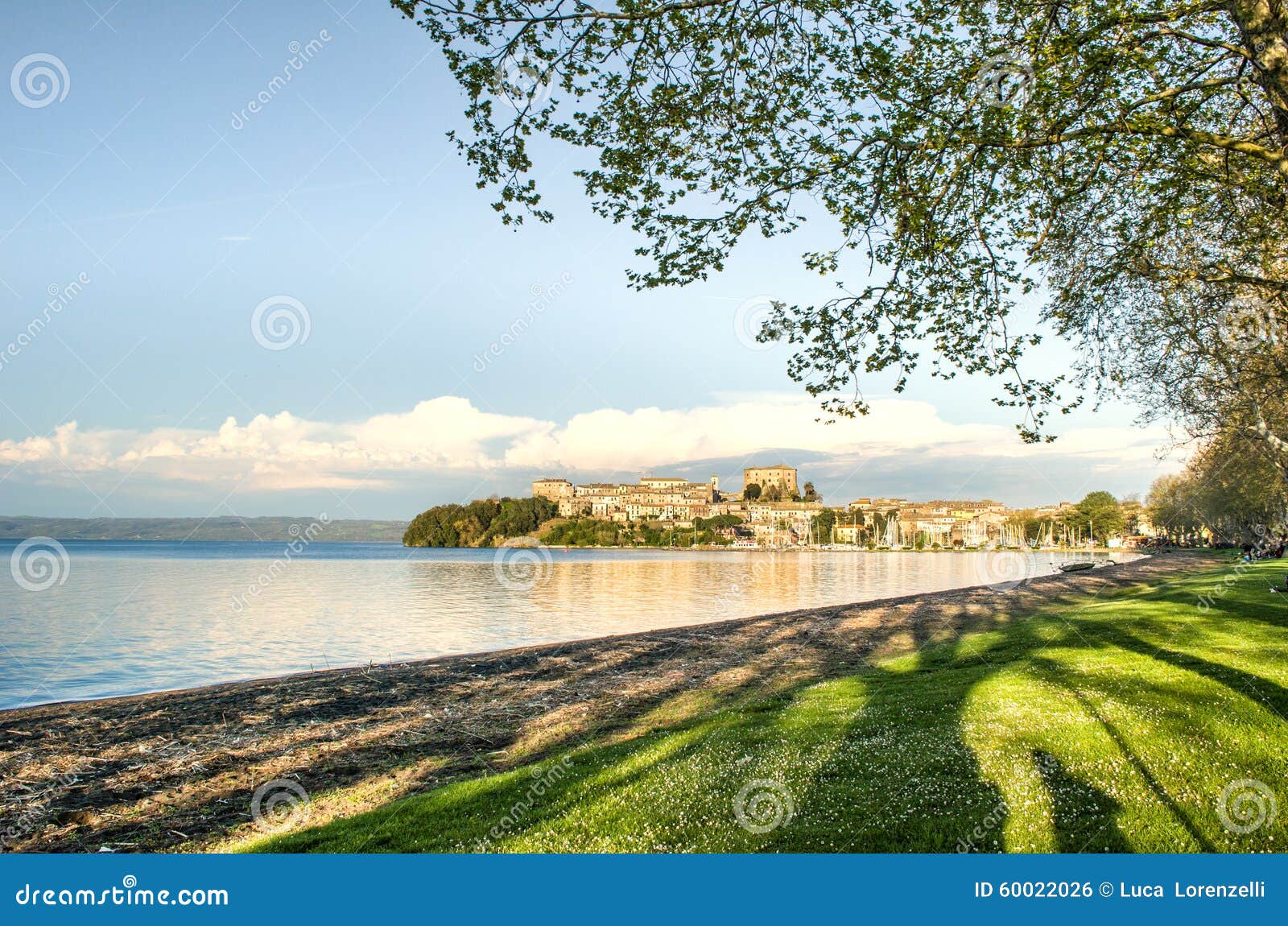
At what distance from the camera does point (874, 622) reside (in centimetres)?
3253

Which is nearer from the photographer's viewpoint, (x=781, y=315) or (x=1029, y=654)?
(x=781, y=315)

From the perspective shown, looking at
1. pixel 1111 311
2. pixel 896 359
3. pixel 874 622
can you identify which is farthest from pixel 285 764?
pixel 874 622

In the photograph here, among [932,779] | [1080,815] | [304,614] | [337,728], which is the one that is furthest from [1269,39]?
[304,614]

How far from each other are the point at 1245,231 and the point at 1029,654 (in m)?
9.36

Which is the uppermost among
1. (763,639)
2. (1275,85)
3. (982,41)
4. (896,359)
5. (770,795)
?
(982,41)

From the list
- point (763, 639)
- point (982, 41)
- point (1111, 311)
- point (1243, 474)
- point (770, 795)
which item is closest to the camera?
point (770, 795)

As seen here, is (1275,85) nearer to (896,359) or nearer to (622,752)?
(896,359)

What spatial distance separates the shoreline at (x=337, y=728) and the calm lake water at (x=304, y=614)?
349 cm

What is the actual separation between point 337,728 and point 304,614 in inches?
991

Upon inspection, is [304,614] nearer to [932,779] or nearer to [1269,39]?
[932,779]

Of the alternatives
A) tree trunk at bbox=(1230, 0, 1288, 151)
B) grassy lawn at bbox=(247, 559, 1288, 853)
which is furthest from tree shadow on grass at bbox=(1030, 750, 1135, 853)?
tree trunk at bbox=(1230, 0, 1288, 151)

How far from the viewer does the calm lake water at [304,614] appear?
23.1 meters

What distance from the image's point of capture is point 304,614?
37812 millimetres

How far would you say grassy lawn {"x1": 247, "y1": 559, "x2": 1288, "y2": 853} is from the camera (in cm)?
661
